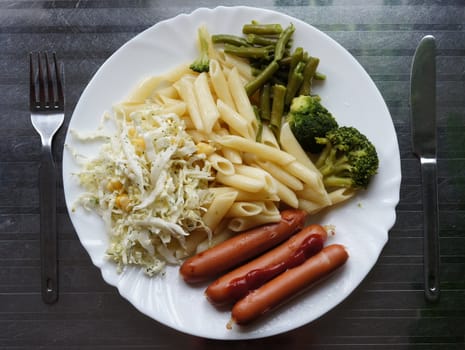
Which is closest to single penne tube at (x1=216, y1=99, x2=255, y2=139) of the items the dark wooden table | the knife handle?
the dark wooden table

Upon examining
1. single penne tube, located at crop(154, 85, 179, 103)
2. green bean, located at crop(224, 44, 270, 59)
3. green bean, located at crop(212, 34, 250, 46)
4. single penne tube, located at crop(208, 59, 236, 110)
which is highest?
green bean, located at crop(212, 34, 250, 46)

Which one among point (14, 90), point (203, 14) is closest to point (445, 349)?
point (203, 14)

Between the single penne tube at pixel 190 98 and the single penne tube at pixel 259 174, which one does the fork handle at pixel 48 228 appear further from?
the single penne tube at pixel 259 174

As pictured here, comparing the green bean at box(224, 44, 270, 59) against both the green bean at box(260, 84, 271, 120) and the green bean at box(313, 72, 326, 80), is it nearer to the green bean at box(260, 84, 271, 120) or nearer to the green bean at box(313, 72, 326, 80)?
the green bean at box(260, 84, 271, 120)

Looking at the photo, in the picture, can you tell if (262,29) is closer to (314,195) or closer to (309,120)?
(309,120)

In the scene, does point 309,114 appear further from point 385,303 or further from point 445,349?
point 445,349

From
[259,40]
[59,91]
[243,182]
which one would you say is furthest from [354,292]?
[59,91]

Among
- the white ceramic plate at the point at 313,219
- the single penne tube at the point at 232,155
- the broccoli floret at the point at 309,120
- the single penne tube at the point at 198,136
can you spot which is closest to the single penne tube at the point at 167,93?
the white ceramic plate at the point at 313,219
